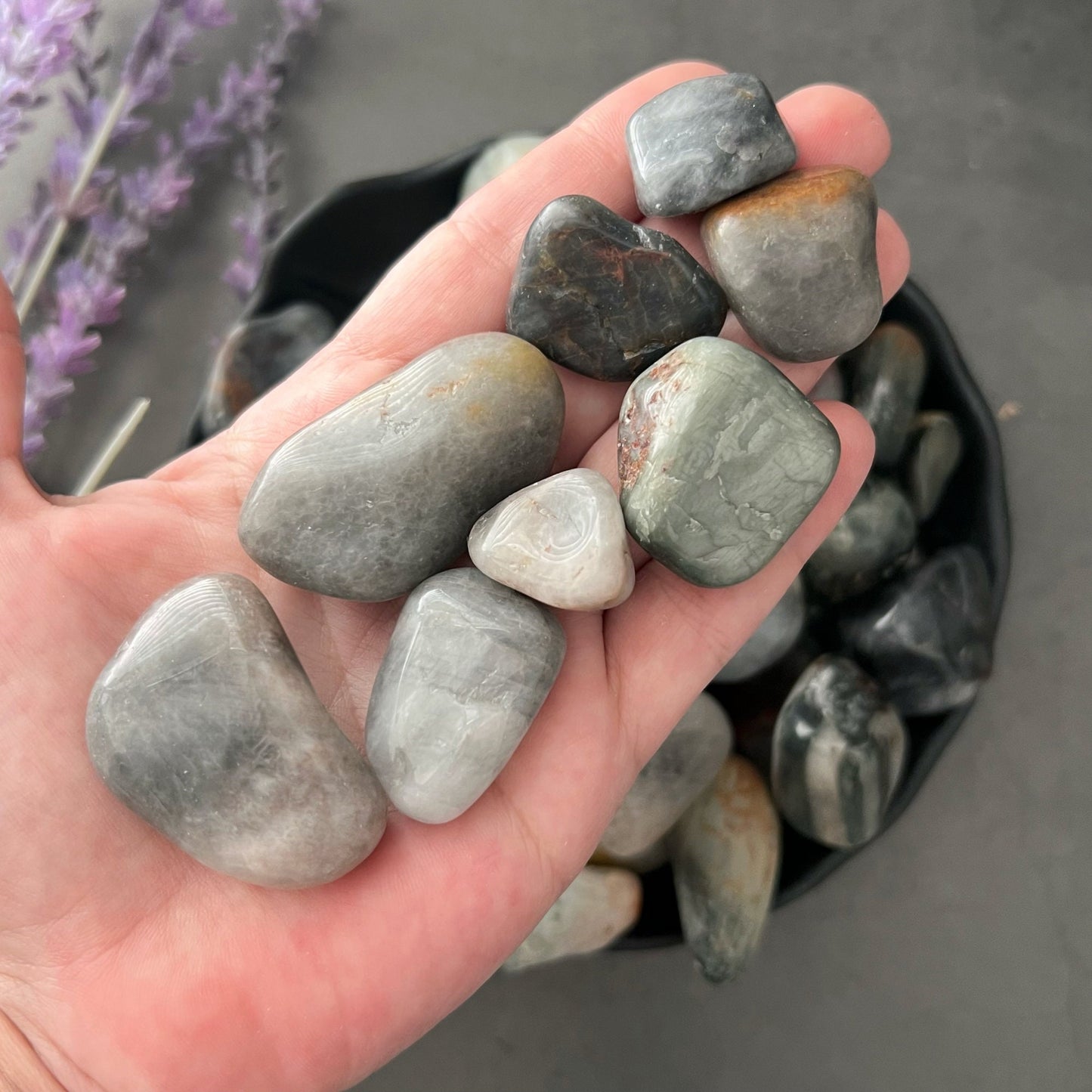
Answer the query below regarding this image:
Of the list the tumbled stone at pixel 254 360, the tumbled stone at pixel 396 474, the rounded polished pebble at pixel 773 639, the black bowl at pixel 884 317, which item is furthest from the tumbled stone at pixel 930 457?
the tumbled stone at pixel 254 360

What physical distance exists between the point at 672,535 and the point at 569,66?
0.72m

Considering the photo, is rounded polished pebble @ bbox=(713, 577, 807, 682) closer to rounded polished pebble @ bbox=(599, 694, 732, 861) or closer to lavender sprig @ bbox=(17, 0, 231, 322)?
rounded polished pebble @ bbox=(599, 694, 732, 861)

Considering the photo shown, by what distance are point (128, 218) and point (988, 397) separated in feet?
2.65

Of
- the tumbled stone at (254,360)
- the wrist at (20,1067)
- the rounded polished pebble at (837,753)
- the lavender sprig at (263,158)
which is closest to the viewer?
the wrist at (20,1067)

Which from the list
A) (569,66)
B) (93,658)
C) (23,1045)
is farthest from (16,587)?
(569,66)

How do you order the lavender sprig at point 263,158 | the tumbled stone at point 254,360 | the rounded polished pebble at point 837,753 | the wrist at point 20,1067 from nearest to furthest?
the wrist at point 20,1067
the rounded polished pebble at point 837,753
the tumbled stone at point 254,360
the lavender sprig at point 263,158

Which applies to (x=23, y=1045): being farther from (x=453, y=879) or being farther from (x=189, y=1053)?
(x=453, y=879)

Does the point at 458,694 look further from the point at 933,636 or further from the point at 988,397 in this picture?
the point at 988,397

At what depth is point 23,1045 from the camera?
1.70ft

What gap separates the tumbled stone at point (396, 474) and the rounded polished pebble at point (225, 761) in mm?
70

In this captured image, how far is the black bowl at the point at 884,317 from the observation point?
2.47ft

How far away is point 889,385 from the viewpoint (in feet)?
2.49

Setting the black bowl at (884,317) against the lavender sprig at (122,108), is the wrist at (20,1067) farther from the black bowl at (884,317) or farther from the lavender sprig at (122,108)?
the lavender sprig at (122,108)

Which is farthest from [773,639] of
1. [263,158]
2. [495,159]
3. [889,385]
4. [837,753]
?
[263,158]
